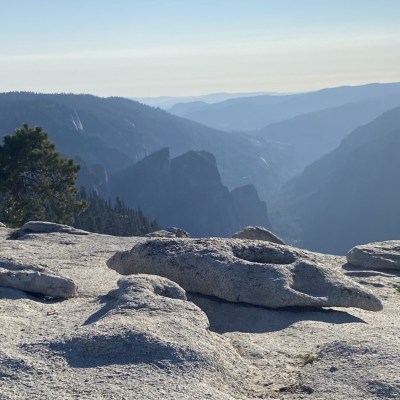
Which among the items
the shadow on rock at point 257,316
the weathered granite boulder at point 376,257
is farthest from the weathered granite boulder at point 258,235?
the shadow on rock at point 257,316

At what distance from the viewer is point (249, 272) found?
20.4 m

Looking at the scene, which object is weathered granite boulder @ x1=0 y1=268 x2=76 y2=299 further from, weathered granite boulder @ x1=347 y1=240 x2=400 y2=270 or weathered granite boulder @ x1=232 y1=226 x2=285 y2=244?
weathered granite boulder @ x1=232 y1=226 x2=285 y2=244

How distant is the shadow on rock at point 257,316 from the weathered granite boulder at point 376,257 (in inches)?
420

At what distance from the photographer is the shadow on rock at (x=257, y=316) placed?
1858 centimetres

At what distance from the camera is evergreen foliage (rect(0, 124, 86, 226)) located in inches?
2119

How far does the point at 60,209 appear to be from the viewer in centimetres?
5578

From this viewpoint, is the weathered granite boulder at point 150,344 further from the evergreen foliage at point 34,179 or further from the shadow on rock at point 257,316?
the evergreen foliage at point 34,179

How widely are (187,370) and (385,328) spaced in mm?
7308

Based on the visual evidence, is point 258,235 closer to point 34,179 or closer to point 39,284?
point 39,284

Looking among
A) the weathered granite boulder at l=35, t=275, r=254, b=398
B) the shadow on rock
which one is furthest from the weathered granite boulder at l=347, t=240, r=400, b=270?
the weathered granite boulder at l=35, t=275, r=254, b=398

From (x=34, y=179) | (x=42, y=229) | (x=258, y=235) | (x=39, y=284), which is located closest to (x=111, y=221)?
(x=34, y=179)

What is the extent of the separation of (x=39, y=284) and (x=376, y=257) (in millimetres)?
17317

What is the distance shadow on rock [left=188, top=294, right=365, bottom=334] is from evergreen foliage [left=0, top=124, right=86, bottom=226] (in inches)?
1449

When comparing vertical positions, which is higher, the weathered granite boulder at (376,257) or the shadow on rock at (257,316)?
the shadow on rock at (257,316)
